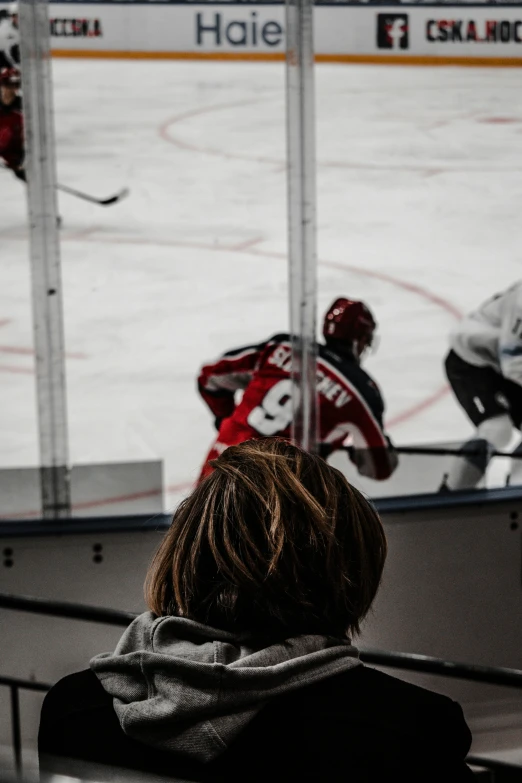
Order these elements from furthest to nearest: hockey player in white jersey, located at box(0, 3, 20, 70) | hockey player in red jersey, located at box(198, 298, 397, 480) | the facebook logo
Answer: the facebook logo → hockey player in red jersey, located at box(198, 298, 397, 480) → hockey player in white jersey, located at box(0, 3, 20, 70)

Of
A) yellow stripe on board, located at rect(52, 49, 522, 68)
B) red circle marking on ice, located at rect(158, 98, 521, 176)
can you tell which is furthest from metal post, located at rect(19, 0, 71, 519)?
yellow stripe on board, located at rect(52, 49, 522, 68)

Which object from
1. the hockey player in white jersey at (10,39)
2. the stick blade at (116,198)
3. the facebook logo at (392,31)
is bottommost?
the stick blade at (116,198)

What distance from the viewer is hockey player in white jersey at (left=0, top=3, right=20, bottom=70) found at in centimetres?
300

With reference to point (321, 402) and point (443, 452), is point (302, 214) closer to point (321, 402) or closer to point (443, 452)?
point (321, 402)

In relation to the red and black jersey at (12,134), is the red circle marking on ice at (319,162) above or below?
below

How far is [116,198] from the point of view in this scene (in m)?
4.89

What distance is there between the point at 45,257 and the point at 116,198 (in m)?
1.96

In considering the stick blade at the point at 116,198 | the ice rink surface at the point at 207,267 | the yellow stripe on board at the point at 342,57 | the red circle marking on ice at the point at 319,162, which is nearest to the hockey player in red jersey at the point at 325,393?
the ice rink surface at the point at 207,267

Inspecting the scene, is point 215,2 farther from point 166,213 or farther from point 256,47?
point 166,213

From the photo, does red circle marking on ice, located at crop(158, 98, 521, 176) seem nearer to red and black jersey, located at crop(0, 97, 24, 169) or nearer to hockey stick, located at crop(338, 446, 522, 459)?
hockey stick, located at crop(338, 446, 522, 459)

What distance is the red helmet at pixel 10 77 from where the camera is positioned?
10.3ft

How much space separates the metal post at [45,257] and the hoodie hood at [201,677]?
2063mm

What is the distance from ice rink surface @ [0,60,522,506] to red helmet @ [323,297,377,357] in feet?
1.07

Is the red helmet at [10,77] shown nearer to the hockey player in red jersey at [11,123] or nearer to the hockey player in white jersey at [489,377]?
the hockey player in red jersey at [11,123]
